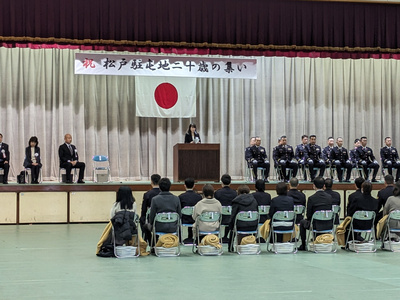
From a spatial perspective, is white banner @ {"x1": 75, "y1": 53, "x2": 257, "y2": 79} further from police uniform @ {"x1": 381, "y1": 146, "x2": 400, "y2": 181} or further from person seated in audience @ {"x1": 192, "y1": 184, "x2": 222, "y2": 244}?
person seated in audience @ {"x1": 192, "y1": 184, "x2": 222, "y2": 244}

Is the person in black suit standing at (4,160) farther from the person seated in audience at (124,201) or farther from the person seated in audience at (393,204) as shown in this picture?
the person seated in audience at (393,204)

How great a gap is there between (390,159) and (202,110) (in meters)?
5.46

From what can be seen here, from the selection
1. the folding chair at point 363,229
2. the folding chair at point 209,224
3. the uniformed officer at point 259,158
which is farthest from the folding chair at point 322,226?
the uniformed officer at point 259,158

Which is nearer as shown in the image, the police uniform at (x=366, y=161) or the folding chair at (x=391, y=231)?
the folding chair at (x=391, y=231)

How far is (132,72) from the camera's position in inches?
617

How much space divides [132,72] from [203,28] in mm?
2870

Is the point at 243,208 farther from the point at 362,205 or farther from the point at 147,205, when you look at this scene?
the point at 362,205

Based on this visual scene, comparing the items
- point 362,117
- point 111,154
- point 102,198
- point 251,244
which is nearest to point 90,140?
point 111,154

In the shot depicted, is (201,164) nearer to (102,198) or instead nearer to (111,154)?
(102,198)

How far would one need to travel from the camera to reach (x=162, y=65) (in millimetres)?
15812

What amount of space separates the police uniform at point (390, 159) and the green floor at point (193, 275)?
23.9ft

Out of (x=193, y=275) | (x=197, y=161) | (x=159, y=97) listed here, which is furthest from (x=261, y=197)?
(x=159, y=97)

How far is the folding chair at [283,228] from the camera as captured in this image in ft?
28.6

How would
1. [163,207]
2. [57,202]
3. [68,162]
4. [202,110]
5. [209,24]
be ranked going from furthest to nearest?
1. [202,110]
2. [209,24]
3. [68,162]
4. [57,202]
5. [163,207]
